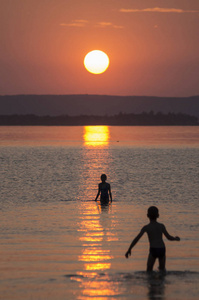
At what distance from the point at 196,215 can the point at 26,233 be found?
834cm

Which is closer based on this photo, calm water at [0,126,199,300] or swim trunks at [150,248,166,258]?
calm water at [0,126,199,300]

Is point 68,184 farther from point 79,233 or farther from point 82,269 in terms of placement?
point 82,269

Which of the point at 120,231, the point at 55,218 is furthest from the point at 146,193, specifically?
the point at 120,231

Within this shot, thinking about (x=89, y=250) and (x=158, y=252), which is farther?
(x=89, y=250)

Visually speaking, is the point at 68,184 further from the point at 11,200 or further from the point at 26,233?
the point at 26,233

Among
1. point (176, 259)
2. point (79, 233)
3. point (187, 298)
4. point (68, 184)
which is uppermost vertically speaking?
point (68, 184)

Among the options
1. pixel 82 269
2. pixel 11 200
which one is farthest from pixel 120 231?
pixel 11 200

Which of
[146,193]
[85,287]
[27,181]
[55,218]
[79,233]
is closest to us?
[85,287]

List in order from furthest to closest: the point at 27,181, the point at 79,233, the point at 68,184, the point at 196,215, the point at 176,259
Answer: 1. the point at 27,181
2. the point at 68,184
3. the point at 196,215
4. the point at 79,233
5. the point at 176,259

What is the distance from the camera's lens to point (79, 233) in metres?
18.6

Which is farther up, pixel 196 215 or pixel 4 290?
pixel 196 215

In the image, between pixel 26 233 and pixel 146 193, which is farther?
pixel 146 193

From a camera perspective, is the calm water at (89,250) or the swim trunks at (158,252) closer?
the calm water at (89,250)

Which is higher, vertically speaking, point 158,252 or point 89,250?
point 89,250
